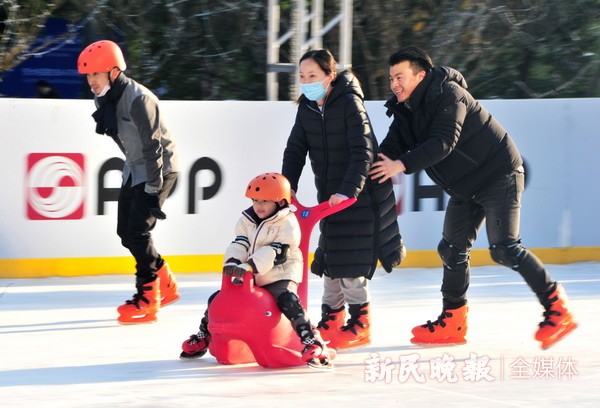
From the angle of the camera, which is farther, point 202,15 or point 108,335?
point 202,15

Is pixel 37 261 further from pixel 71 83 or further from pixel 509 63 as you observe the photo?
pixel 509 63

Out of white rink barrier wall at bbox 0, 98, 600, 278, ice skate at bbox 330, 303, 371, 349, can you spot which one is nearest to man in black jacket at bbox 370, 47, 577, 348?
ice skate at bbox 330, 303, 371, 349

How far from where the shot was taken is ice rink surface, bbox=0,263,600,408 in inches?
186

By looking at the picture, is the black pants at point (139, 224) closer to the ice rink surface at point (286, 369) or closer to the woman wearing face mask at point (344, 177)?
the ice rink surface at point (286, 369)

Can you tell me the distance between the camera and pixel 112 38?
12445 millimetres

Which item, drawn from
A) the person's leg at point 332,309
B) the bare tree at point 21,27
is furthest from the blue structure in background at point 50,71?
the person's leg at point 332,309

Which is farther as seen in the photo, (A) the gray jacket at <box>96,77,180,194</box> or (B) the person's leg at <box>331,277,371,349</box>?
(A) the gray jacket at <box>96,77,180,194</box>

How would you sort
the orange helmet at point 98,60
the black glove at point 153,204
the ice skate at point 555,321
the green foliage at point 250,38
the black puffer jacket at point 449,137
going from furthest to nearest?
the green foliage at point 250,38
the black glove at point 153,204
the orange helmet at point 98,60
the ice skate at point 555,321
the black puffer jacket at point 449,137

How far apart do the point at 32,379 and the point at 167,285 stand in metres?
1.81

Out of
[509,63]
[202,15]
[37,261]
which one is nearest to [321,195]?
[37,261]

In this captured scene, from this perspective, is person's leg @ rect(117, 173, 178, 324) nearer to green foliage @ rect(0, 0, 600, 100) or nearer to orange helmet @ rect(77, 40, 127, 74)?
orange helmet @ rect(77, 40, 127, 74)

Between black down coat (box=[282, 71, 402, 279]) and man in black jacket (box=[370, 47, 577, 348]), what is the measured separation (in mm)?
134

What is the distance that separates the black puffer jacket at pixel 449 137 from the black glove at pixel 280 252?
68 cm

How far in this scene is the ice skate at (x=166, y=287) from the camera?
674 centimetres
